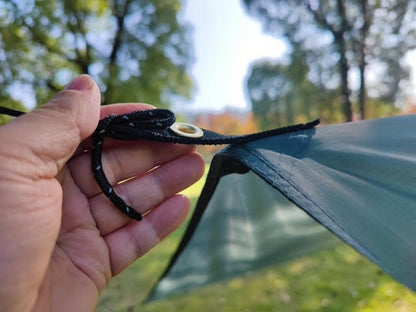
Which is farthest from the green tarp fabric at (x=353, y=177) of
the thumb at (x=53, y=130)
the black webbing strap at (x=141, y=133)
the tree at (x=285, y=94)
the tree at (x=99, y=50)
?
the tree at (x=285, y=94)

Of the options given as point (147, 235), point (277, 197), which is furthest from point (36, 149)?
point (277, 197)

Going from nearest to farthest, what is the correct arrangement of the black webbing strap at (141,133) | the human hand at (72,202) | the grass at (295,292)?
the human hand at (72,202), the black webbing strap at (141,133), the grass at (295,292)

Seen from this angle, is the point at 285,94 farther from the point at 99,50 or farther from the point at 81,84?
the point at 81,84

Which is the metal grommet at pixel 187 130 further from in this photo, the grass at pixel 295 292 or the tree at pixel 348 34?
the tree at pixel 348 34

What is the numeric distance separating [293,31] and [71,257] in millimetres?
10455

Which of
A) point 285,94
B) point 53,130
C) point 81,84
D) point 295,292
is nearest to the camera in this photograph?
point 53,130

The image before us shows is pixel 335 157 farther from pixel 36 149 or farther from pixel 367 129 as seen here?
pixel 36 149

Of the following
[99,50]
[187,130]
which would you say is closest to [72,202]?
[187,130]

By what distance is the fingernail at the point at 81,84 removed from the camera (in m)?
0.94

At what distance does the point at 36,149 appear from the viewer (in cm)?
82

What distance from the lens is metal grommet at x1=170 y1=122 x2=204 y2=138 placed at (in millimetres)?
935

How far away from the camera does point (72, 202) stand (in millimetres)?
1013

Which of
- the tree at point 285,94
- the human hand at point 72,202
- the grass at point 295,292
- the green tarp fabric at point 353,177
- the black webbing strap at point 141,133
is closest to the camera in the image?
the green tarp fabric at point 353,177

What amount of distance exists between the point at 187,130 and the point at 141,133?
0.13m
